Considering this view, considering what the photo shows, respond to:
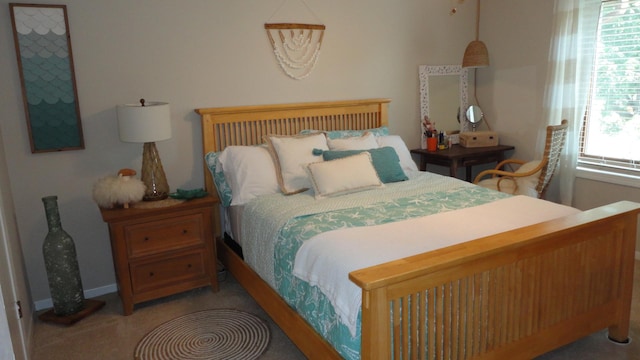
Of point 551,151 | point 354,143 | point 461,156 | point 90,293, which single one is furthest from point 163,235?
point 551,151

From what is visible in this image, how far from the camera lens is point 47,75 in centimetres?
285

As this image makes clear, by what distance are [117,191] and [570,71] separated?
352 centimetres

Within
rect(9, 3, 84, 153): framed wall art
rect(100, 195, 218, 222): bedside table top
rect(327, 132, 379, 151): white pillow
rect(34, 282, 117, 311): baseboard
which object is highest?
rect(9, 3, 84, 153): framed wall art

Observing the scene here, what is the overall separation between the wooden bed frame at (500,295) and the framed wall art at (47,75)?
62.3 inches

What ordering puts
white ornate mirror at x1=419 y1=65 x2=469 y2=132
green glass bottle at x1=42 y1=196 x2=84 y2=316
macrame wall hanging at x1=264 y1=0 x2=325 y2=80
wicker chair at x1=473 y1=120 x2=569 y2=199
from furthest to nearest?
white ornate mirror at x1=419 y1=65 x2=469 y2=132 → macrame wall hanging at x1=264 y1=0 x2=325 y2=80 → wicker chair at x1=473 y1=120 x2=569 y2=199 → green glass bottle at x1=42 y1=196 x2=84 y2=316

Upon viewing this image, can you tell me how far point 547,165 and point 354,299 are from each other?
2.38m

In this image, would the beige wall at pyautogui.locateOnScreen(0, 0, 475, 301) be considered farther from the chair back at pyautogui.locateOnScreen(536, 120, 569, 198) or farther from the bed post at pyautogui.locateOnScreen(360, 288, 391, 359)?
the bed post at pyautogui.locateOnScreen(360, 288, 391, 359)

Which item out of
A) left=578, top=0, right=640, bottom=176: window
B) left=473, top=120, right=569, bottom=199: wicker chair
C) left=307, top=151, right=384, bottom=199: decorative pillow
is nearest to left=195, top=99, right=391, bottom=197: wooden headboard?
left=307, top=151, right=384, bottom=199: decorative pillow

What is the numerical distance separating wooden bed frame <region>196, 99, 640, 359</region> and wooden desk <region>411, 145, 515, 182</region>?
5.86ft

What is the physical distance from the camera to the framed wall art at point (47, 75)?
109 inches

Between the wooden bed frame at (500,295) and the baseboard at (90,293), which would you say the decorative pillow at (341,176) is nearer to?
the wooden bed frame at (500,295)

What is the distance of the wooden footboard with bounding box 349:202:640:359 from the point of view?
5.55 ft

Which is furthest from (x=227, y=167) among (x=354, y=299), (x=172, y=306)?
(x=354, y=299)

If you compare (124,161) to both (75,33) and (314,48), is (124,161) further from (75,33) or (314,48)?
(314,48)
